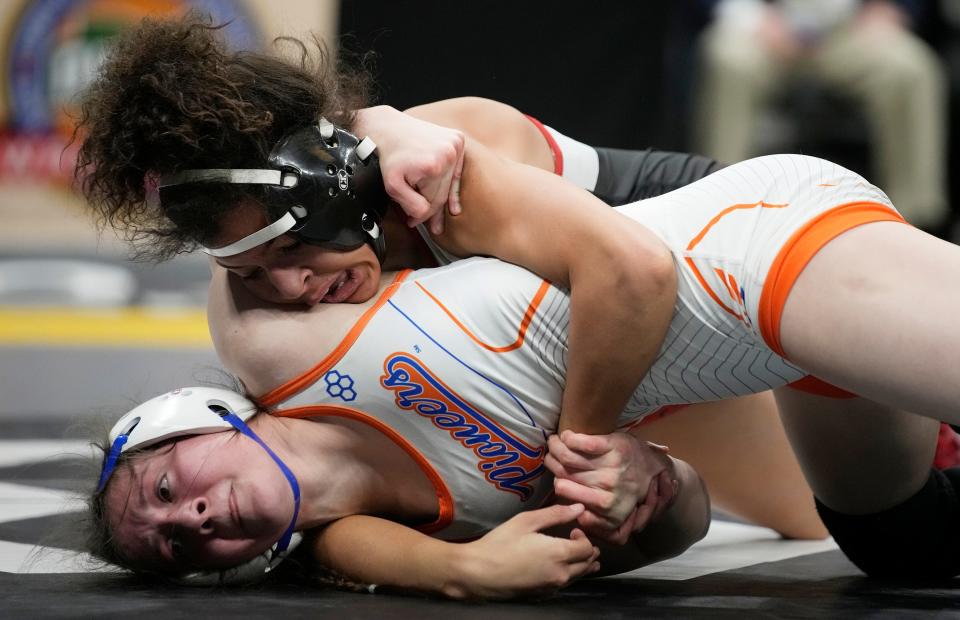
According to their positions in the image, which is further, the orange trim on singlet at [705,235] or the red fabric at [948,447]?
the red fabric at [948,447]

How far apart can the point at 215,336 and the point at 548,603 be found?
67 centimetres

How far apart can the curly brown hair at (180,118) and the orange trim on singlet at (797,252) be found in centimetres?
72

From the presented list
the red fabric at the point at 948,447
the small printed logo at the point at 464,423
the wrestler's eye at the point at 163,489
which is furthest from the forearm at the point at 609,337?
the red fabric at the point at 948,447

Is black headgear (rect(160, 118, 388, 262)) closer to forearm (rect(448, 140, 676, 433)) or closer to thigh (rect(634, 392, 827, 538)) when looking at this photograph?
forearm (rect(448, 140, 676, 433))

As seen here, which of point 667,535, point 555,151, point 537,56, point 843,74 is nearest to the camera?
point 667,535

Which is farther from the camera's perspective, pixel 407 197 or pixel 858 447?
pixel 858 447

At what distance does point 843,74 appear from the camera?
5633 millimetres

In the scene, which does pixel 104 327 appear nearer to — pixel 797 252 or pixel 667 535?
pixel 667 535

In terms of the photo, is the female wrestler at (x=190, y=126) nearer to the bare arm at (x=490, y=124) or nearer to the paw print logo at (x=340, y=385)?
the bare arm at (x=490, y=124)

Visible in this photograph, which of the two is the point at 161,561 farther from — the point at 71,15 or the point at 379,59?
the point at 71,15

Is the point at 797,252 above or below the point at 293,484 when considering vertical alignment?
above

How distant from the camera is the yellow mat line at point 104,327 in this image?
4.30 m

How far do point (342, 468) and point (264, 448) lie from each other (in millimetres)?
127

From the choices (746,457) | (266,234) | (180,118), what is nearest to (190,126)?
(180,118)
